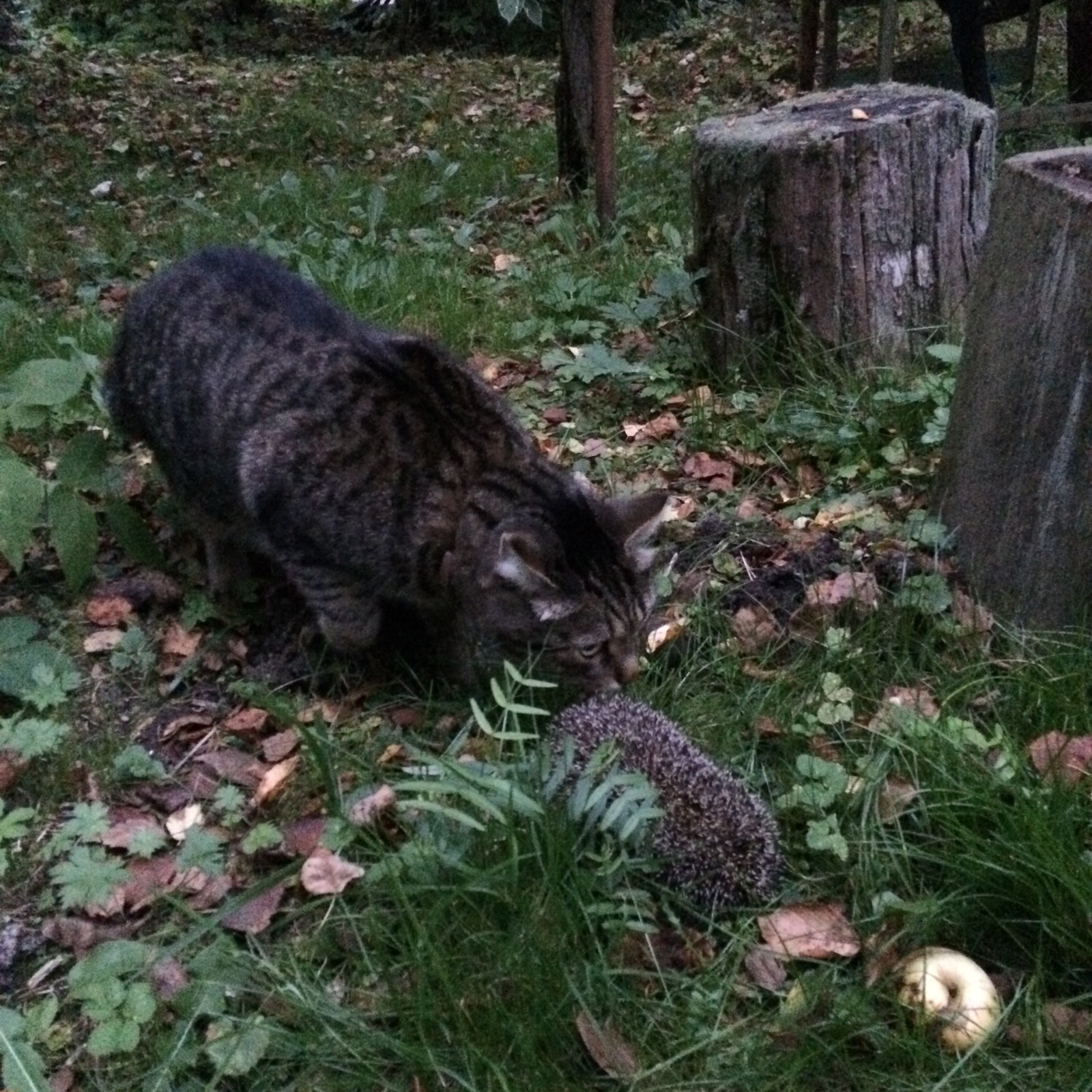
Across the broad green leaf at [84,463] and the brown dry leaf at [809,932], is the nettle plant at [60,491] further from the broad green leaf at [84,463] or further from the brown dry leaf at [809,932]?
the brown dry leaf at [809,932]

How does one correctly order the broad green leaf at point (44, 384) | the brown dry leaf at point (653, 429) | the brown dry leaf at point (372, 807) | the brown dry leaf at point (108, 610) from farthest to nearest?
the brown dry leaf at point (653, 429) < the brown dry leaf at point (108, 610) < the broad green leaf at point (44, 384) < the brown dry leaf at point (372, 807)

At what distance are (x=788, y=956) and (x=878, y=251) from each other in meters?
2.62

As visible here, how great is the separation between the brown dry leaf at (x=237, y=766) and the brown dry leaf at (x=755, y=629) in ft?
4.04

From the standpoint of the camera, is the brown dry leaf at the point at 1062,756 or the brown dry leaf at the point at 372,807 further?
the brown dry leaf at the point at 372,807

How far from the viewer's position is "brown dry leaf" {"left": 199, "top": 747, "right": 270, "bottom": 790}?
2967 millimetres

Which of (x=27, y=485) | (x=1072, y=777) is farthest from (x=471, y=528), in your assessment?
(x=1072, y=777)

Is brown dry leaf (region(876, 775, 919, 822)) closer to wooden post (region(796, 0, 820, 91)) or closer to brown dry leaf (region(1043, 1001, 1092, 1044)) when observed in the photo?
brown dry leaf (region(1043, 1001, 1092, 1044))

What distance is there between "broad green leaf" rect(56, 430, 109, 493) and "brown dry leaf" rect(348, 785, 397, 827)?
5.08 feet

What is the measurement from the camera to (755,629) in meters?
3.14

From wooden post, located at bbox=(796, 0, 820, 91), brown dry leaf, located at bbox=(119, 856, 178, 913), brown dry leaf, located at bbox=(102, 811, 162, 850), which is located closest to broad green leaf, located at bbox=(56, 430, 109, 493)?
brown dry leaf, located at bbox=(102, 811, 162, 850)

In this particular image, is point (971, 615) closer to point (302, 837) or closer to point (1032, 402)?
point (1032, 402)

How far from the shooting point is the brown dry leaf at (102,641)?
3471mm

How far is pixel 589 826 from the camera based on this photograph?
2.33 metres

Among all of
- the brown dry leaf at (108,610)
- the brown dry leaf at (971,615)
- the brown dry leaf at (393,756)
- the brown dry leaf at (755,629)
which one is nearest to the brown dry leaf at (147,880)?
the brown dry leaf at (393,756)
